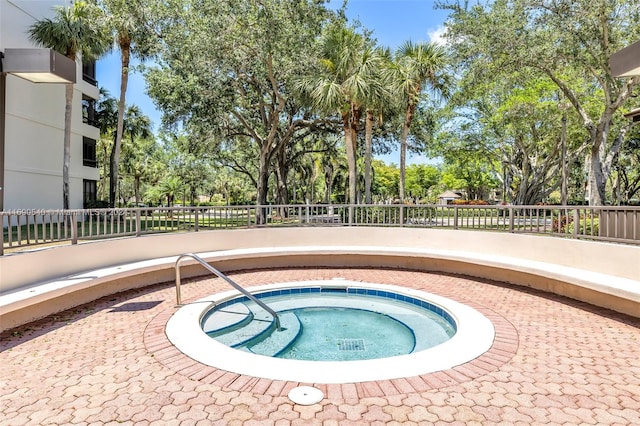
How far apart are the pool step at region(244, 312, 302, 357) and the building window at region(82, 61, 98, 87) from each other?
21524 millimetres

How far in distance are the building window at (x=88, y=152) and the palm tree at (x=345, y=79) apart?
50.5 feet

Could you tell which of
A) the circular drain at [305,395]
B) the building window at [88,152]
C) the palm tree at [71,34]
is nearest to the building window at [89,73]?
the building window at [88,152]

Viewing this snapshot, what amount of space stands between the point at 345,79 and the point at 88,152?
1750 centimetres

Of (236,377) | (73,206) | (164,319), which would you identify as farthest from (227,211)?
(73,206)

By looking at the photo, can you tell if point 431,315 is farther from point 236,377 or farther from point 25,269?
point 25,269

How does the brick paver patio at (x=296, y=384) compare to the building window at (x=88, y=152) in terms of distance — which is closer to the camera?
the brick paver patio at (x=296, y=384)

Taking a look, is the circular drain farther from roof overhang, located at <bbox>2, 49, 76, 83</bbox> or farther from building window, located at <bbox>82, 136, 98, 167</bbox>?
building window, located at <bbox>82, 136, 98, 167</bbox>

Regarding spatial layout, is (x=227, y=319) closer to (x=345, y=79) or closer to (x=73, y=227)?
(x=73, y=227)

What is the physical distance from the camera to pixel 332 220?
32.1ft

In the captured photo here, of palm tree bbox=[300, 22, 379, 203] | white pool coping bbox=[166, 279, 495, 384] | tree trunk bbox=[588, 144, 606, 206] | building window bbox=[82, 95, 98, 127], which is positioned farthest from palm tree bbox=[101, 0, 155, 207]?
tree trunk bbox=[588, 144, 606, 206]

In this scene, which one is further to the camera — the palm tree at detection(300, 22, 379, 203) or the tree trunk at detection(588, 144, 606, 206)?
the tree trunk at detection(588, 144, 606, 206)

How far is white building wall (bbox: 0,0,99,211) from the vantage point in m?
14.7

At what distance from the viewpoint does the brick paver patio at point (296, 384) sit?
8.86 feet

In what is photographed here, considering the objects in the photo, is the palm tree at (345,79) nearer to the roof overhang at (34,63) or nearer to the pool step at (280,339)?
the roof overhang at (34,63)
